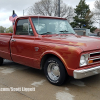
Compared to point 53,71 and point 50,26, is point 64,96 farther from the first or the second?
point 50,26

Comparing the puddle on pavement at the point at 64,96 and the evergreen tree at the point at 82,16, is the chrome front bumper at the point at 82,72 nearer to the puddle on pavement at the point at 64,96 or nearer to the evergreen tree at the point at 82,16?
the puddle on pavement at the point at 64,96

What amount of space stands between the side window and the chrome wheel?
123cm

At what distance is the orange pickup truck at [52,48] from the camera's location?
3248mm

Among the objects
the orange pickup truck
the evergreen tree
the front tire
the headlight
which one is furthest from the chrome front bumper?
the evergreen tree

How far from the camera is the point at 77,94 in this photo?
3.31m

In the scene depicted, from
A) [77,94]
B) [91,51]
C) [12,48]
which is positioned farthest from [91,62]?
[12,48]

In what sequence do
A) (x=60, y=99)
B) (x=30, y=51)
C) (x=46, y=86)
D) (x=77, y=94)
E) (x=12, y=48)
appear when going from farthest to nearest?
(x=12, y=48) < (x=30, y=51) < (x=46, y=86) < (x=77, y=94) < (x=60, y=99)

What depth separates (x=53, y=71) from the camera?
12.5 feet

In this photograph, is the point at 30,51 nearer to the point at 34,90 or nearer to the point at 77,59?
the point at 34,90

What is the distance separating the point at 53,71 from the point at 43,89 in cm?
53

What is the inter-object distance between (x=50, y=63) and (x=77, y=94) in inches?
40.3

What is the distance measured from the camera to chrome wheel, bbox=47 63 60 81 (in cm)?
371

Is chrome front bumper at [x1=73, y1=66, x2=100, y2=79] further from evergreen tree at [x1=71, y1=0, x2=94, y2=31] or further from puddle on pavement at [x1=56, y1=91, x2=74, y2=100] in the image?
evergreen tree at [x1=71, y1=0, x2=94, y2=31]

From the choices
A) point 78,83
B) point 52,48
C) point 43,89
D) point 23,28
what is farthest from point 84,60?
point 23,28
